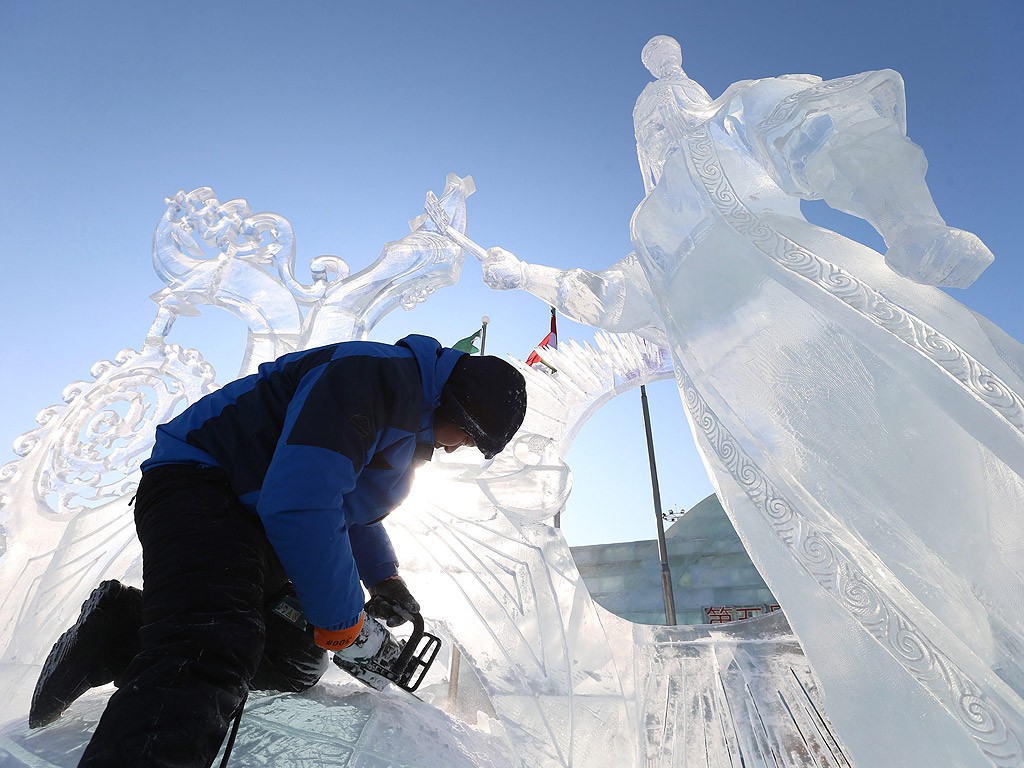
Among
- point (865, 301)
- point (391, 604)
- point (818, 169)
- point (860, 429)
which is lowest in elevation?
point (391, 604)

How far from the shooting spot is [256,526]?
4.47 ft

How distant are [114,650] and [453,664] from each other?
5.25ft

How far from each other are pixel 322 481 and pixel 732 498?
4.23ft

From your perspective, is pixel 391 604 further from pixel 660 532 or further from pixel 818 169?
pixel 660 532

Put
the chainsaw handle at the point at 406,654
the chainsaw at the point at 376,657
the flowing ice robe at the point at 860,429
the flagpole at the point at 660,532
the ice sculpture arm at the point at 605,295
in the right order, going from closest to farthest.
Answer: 1. the flowing ice robe at the point at 860,429
2. the chainsaw at the point at 376,657
3. the chainsaw handle at the point at 406,654
4. the ice sculpture arm at the point at 605,295
5. the flagpole at the point at 660,532

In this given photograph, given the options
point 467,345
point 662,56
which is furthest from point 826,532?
point 467,345

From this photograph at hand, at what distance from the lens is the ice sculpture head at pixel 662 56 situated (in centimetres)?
305

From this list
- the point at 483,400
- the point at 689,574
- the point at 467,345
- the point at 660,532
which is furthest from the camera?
the point at 689,574

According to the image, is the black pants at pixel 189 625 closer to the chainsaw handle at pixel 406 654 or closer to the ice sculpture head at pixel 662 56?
the chainsaw handle at pixel 406 654

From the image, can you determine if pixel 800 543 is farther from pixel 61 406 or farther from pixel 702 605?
pixel 702 605

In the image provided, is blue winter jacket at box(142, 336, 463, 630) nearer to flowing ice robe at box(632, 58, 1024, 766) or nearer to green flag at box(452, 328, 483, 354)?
flowing ice robe at box(632, 58, 1024, 766)

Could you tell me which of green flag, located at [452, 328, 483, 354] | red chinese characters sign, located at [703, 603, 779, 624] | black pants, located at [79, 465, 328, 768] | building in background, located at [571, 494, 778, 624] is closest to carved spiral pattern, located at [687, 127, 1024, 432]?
black pants, located at [79, 465, 328, 768]

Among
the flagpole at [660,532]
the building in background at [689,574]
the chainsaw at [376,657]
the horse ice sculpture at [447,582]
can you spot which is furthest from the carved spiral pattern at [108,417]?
the building in background at [689,574]

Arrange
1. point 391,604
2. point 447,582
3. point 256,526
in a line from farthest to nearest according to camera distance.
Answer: point 447,582 < point 391,604 < point 256,526
